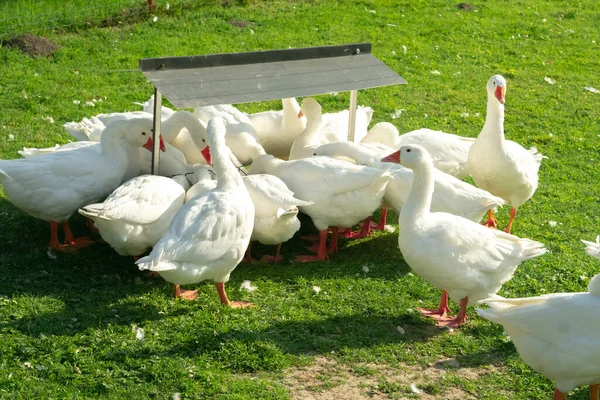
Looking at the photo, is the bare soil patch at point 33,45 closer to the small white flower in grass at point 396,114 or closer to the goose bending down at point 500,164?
the small white flower in grass at point 396,114

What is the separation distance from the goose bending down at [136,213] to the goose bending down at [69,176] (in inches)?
17.1

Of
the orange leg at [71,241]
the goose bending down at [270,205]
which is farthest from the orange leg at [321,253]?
the orange leg at [71,241]

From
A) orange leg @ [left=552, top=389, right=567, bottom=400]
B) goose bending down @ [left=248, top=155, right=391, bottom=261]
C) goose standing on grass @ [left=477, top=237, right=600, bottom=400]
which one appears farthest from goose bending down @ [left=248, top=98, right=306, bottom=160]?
orange leg @ [left=552, top=389, right=567, bottom=400]

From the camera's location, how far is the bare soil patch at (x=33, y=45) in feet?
36.9

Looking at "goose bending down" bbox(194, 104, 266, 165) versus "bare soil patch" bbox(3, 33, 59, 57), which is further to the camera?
"bare soil patch" bbox(3, 33, 59, 57)

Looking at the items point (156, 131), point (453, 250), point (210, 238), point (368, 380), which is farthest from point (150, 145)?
point (368, 380)

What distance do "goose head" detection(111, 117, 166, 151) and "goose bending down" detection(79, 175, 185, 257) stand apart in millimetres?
685

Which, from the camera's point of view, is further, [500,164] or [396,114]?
A: [396,114]

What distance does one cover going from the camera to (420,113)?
1084 cm

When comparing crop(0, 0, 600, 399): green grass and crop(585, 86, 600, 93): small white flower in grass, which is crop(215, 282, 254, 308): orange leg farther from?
crop(585, 86, 600, 93): small white flower in grass

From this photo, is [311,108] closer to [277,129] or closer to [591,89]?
[277,129]

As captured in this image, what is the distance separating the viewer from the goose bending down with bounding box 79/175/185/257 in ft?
21.0

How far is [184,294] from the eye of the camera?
6520 millimetres

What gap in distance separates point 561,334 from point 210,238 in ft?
8.56
